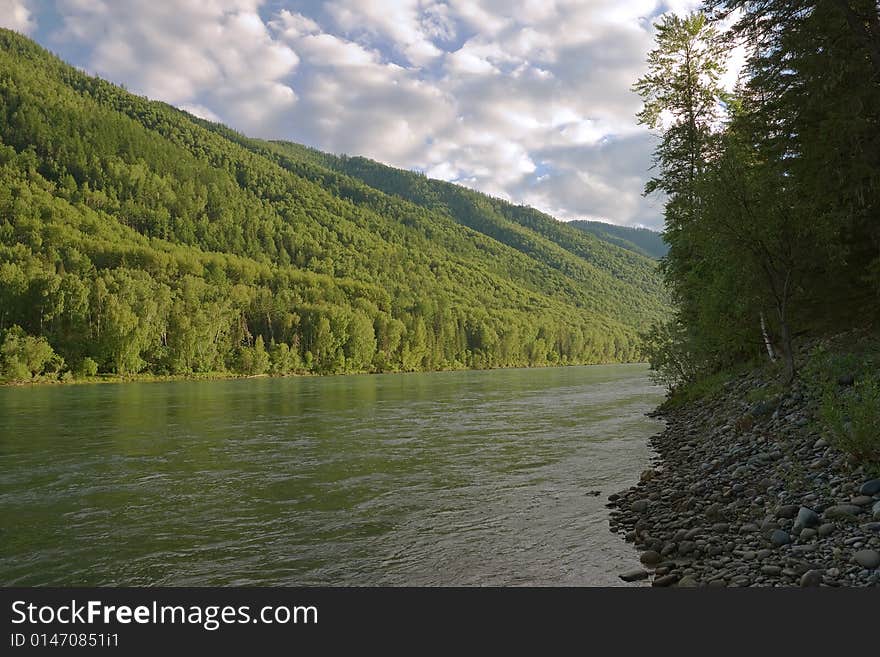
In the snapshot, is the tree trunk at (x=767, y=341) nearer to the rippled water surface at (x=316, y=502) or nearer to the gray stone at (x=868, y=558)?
the rippled water surface at (x=316, y=502)

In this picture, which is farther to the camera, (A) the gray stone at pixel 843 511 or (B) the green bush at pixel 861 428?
(B) the green bush at pixel 861 428

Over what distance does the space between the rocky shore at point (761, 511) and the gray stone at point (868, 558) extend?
10 mm

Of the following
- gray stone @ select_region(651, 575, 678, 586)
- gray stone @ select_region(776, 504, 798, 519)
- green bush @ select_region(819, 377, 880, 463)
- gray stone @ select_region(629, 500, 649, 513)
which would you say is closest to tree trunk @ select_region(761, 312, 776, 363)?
green bush @ select_region(819, 377, 880, 463)

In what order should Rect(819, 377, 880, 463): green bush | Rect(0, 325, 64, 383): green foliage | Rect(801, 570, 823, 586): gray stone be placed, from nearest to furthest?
Rect(801, 570, 823, 586): gray stone < Rect(819, 377, 880, 463): green bush < Rect(0, 325, 64, 383): green foliage

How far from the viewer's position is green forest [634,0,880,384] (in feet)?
51.3

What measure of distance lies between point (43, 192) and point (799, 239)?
180408mm

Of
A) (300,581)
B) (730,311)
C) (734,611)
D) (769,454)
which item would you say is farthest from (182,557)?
(730,311)

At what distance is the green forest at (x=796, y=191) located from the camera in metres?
15.6

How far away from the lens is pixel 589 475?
16703 millimetres

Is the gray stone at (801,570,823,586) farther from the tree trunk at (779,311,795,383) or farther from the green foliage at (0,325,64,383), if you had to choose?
the green foliage at (0,325,64,383)

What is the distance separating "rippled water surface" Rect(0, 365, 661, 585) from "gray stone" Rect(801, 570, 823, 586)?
2427 mm

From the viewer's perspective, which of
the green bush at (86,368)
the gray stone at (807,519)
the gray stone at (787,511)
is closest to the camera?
the gray stone at (807,519)

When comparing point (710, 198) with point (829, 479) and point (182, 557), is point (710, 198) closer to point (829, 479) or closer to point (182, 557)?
point (829, 479)

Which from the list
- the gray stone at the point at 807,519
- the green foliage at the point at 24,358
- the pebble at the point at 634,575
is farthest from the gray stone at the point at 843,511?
the green foliage at the point at 24,358
